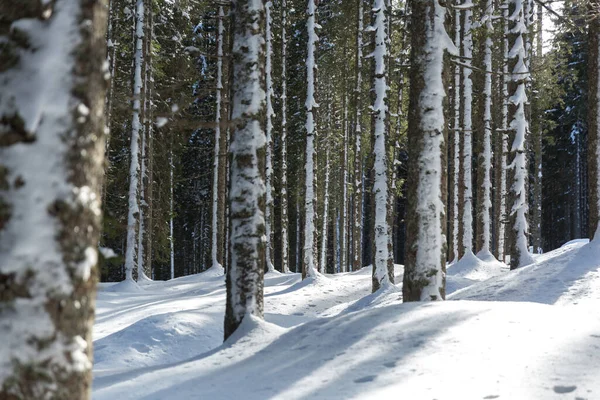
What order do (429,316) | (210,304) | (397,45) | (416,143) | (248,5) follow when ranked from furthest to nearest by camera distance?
1. (397,45)
2. (210,304)
3. (416,143)
4. (248,5)
5. (429,316)

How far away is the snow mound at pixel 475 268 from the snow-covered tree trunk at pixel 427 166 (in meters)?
9.03

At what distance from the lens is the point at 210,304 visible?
12469mm

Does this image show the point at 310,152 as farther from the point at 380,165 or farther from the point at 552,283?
the point at 552,283

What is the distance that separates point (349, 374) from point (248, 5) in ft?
14.3

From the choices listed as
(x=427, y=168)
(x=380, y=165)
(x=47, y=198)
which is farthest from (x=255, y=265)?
(x=380, y=165)

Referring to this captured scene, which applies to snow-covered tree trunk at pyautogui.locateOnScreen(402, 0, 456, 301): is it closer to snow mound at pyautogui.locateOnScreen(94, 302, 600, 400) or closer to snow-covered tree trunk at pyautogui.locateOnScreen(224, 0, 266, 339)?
snow mound at pyautogui.locateOnScreen(94, 302, 600, 400)

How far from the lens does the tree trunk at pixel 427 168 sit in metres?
7.26

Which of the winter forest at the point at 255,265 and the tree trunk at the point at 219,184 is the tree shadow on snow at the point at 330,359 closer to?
the winter forest at the point at 255,265

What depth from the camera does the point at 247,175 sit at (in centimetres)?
673

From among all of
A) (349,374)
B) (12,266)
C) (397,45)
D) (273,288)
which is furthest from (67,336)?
(397,45)

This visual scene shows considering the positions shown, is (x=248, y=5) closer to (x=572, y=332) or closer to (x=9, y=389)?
Result: (x=572, y=332)

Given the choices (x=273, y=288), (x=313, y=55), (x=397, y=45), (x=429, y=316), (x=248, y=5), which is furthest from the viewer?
(x=397, y=45)

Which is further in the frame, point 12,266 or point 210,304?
point 210,304

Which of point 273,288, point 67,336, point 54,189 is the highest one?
point 54,189
